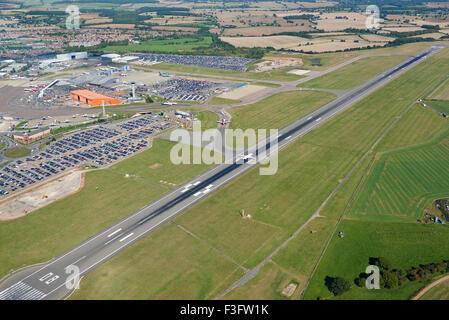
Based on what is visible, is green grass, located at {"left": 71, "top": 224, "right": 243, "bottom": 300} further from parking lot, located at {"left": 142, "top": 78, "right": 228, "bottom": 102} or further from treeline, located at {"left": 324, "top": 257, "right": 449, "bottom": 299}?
parking lot, located at {"left": 142, "top": 78, "right": 228, "bottom": 102}

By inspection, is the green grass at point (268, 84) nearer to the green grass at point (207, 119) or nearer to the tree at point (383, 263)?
the green grass at point (207, 119)

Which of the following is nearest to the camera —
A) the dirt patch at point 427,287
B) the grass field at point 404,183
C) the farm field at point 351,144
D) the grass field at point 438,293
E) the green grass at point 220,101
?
the grass field at point 438,293

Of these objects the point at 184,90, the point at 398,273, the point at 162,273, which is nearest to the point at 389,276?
the point at 398,273

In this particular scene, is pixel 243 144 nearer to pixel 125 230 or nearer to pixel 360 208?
pixel 360 208

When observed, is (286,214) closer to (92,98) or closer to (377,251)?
(377,251)
